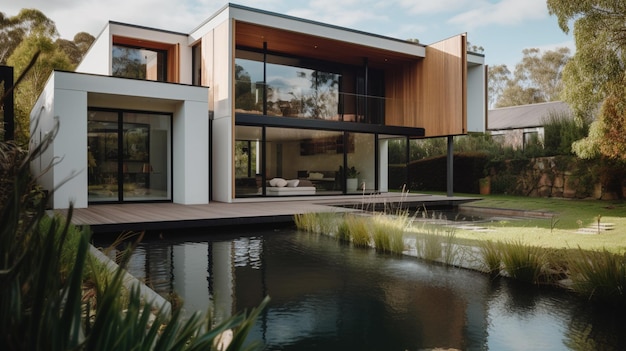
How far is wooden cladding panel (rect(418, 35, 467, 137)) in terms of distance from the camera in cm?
1517

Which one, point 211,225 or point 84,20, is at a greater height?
point 84,20

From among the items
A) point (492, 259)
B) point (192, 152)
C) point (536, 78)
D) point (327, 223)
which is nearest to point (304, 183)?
point (192, 152)

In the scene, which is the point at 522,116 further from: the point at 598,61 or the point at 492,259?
the point at 492,259

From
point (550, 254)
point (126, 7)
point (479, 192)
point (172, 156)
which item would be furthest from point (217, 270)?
point (126, 7)

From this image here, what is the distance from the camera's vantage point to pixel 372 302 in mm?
4480

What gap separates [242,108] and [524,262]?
354 inches

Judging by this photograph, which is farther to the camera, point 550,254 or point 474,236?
point 474,236

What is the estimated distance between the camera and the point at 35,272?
3.82 feet

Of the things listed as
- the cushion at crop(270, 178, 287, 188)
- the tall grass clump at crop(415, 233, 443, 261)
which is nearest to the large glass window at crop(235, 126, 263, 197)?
the cushion at crop(270, 178, 287, 188)

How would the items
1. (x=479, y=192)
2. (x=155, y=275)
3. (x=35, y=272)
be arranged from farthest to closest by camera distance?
(x=479, y=192), (x=155, y=275), (x=35, y=272)

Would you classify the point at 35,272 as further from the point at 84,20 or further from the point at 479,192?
the point at 84,20

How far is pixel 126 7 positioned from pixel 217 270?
23833mm

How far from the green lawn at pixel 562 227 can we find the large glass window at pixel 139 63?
1026 centimetres

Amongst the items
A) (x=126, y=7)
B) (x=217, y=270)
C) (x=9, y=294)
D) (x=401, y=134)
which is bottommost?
(x=217, y=270)
